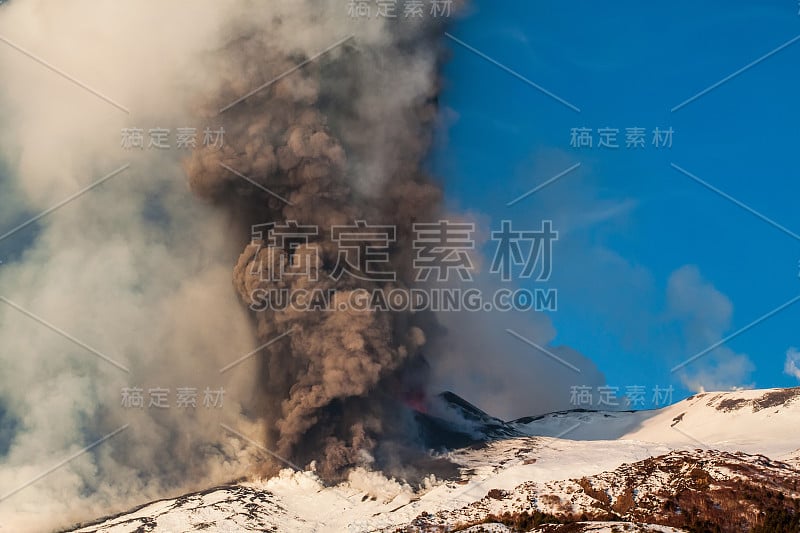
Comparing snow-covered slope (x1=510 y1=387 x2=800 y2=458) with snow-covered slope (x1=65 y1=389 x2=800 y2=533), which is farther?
snow-covered slope (x1=510 y1=387 x2=800 y2=458)

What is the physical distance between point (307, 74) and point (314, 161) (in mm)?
10621

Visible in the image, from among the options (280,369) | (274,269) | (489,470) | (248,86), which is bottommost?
(489,470)

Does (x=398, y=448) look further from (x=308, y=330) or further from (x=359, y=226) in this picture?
(x=359, y=226)

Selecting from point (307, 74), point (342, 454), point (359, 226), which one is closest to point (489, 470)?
point (342, 454)

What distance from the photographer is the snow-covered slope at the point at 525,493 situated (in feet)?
276

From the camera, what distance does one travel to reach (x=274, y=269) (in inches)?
4008

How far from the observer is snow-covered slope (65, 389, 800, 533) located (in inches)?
3310

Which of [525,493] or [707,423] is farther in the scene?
[707,423]

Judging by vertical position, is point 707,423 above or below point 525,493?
above

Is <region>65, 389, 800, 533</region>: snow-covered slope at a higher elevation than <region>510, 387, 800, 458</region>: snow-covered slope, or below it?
below

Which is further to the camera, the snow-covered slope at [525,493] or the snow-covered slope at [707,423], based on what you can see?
the snow-covered slope at [707,423]

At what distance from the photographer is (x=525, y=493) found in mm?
89812

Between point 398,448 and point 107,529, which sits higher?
point 398,448

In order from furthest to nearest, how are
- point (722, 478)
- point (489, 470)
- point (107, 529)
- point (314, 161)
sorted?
1. point (314, 161)
2. point (489, 470)
3. point (107, 529)
4. point (722, 478)
